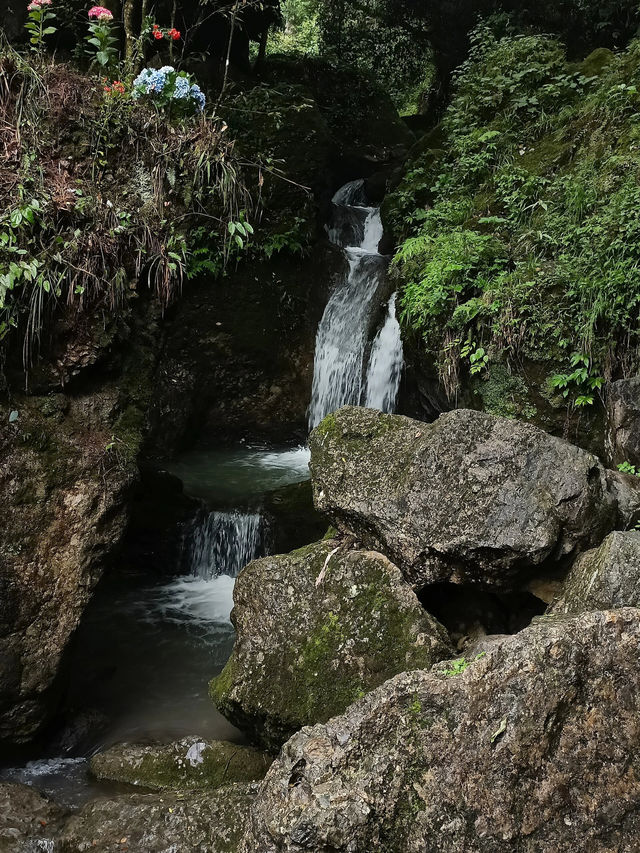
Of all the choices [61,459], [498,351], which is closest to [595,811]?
[61,459]

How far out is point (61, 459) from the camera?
4.93m

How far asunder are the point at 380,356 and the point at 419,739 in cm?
675

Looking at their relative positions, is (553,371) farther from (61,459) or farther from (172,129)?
(61,459)

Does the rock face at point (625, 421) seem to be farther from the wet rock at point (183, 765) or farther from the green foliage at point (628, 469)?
the wet rock at point (183, 765)

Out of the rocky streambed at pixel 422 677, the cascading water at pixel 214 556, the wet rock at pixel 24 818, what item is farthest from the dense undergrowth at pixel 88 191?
the cascading water at pixel 214 556

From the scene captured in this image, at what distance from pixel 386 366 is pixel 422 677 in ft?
20.9

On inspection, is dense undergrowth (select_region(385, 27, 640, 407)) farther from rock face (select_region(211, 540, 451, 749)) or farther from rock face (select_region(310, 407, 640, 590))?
rock face (select_region(211, 540, 451, 749))

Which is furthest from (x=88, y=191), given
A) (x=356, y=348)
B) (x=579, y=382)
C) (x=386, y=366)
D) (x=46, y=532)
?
(x=356, y=348)

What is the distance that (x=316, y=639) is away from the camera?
14.2 ft

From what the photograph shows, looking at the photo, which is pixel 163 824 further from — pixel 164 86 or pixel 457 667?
pixel 164 86

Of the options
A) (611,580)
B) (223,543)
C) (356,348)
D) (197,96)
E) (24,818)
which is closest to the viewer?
(611,580)

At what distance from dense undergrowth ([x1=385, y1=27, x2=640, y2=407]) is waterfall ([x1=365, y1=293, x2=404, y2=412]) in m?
0.79

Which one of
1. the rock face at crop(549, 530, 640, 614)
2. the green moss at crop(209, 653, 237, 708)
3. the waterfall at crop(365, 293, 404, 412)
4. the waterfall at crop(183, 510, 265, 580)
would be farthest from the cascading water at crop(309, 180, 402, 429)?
the rock face at crop(549, 530, 640, 614)

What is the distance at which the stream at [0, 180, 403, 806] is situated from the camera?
16.7 feet
